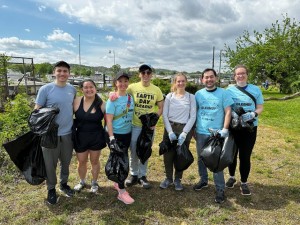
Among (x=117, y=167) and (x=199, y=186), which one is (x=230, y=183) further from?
(x=117, y=167)

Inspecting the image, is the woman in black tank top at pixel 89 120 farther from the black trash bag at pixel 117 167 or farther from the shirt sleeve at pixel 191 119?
the shirt sleeve at pixel 191 119

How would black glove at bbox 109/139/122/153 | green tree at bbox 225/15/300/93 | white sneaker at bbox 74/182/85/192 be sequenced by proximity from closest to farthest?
1. black glove at bbox 109/139/122/153
2. white sneaker at bbox 74/182/85/192
3. green tree at bbox 225/15/300/93

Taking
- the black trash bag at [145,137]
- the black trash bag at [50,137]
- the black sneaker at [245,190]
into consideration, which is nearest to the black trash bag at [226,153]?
the black sneaker at [245,190]

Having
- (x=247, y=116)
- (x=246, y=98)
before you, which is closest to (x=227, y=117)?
(x=247, y=116)

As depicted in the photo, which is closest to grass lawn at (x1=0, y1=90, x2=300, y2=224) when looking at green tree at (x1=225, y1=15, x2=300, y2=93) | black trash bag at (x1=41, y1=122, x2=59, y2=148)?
black trash bag at (x1=41, y1=122, x2=59, y2=148)

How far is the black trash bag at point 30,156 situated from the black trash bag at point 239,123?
8.83 feet

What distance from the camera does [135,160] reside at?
4258 mm

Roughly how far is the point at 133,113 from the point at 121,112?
24 centimetres

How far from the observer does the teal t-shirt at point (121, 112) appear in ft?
12.1

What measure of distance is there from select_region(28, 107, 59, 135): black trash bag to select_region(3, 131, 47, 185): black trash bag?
1.27 feet

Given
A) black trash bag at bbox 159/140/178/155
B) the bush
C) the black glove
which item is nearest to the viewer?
the black glove

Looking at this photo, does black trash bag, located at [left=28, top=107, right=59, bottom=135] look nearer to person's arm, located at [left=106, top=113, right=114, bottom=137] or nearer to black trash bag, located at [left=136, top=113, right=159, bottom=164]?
person's arm, located at [left=106, top=113, right=114, bottom=137]

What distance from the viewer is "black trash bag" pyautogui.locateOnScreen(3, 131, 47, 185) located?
149 inches

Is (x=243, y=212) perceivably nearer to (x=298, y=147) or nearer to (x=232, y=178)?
(x=232, y=178)
